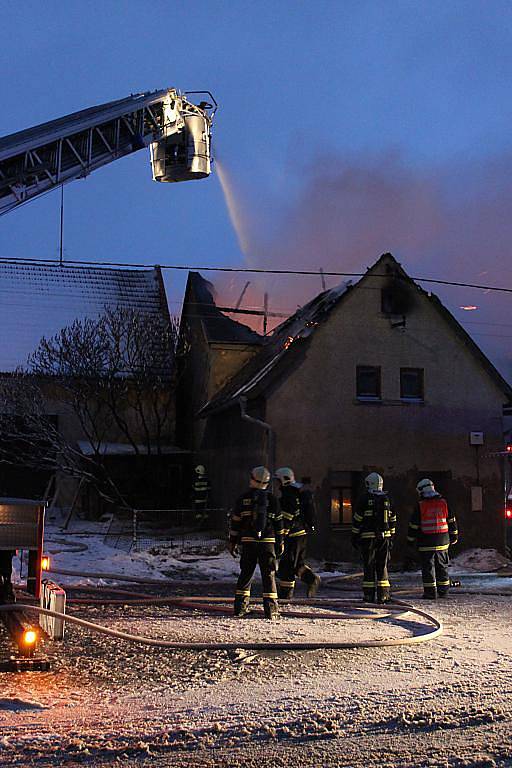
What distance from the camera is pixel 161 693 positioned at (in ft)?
19.9

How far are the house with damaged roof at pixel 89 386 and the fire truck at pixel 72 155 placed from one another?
17.1ft

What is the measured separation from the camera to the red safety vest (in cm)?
1169

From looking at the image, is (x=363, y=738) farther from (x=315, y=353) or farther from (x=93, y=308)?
(x=93, y=308)

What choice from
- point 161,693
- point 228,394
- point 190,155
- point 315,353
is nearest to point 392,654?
point 161,693

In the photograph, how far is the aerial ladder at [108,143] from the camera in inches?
557

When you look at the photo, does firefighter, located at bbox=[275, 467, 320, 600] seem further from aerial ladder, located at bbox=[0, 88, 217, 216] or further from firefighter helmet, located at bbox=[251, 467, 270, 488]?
aerial ladder, located at bbox=[0, 88, 217, 216]

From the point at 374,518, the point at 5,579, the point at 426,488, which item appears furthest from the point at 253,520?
the point at 426,488

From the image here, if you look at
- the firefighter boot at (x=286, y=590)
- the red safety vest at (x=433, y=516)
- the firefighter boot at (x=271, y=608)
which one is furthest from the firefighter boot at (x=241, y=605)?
the red safety vest at (x=433, y=516)

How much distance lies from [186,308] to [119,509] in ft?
Answer: 25.0

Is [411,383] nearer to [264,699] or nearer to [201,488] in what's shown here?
[201,488]

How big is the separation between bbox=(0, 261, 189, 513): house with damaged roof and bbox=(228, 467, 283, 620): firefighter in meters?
12.6

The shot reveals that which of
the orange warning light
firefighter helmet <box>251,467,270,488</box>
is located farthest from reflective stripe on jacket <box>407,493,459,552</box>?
the orange warning light

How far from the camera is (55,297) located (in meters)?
26.0

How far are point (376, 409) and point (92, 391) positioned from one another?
812cm
